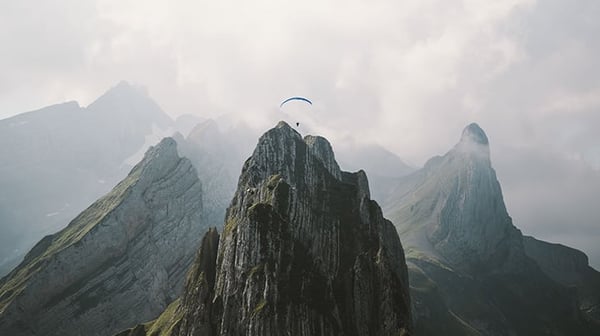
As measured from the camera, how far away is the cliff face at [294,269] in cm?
11288

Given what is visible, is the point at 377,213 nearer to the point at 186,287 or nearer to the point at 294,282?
the point at 294,282

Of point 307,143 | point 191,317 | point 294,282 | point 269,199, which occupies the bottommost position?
point 191,317

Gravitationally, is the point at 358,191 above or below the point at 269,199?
above

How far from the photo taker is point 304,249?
129 m

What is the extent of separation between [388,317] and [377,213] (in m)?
34.6

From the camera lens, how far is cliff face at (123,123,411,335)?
113 metres

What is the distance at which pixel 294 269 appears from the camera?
12094 cm

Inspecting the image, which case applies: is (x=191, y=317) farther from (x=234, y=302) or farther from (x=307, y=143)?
(x=307, y=143)

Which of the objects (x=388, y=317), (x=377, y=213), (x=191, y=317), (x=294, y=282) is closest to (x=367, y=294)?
(x=388, y=317)

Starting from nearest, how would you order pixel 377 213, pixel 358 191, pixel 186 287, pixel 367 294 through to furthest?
pixel 367 294, pixel 186 287, pixel 377 213, pixel 358 191

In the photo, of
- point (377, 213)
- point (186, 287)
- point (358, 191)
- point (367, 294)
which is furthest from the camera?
point (358, 191)

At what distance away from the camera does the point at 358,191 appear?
15662cm

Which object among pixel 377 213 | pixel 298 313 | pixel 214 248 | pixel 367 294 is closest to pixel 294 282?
pixel 298 313

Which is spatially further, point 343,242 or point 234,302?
point 343,242
